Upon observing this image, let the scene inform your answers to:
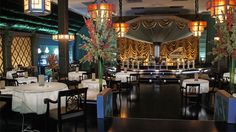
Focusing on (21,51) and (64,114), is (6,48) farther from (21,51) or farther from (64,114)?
(64,114)

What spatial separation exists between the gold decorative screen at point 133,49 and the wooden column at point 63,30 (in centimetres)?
762

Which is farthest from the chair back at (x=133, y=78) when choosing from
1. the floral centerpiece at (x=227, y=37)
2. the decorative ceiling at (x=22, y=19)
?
the decorative ceiling at (x=22, y=19)

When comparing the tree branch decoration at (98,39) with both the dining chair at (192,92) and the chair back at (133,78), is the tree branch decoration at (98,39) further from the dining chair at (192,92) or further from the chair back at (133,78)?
the chair back at (133,78)

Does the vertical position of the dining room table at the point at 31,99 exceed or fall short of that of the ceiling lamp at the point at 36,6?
it falls short

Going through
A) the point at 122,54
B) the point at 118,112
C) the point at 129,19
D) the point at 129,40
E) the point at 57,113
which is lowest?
the point at 118,112

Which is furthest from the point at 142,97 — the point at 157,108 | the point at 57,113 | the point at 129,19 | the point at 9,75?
the point at 129,19

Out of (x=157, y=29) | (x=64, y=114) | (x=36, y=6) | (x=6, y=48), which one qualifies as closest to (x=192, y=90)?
(x=64, y=114)

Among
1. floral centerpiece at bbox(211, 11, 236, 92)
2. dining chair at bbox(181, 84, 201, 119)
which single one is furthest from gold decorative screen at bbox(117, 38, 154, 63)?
floral centerpiece at bbox(211, 11, 236, 92)

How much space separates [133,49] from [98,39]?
40.5ft

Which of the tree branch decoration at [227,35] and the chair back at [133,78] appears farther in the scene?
the chair back at [133,78]

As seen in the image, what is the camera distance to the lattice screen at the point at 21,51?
1327 centimetres

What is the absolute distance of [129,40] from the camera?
16969mm

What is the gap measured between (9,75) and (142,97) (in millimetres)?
5715

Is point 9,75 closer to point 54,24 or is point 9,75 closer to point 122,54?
point 54,24
